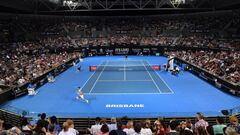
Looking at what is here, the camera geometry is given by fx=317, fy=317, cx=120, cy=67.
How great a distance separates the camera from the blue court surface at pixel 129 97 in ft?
73.7

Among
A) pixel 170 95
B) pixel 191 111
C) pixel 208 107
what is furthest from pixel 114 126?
pixel 170 95

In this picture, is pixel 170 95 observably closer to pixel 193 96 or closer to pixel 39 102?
pixel 193 96

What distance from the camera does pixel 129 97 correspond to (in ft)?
88.6

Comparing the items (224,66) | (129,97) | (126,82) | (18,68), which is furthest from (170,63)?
(18,68)

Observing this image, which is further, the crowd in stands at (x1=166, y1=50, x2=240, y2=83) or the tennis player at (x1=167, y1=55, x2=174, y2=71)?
the tennis player at (x1=167, y1=55, x2=174, y2=71)

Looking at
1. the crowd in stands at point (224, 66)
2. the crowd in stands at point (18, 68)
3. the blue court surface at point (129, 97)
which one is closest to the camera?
the blue court surface at point (129, 97)

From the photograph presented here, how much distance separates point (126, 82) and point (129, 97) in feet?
26.1

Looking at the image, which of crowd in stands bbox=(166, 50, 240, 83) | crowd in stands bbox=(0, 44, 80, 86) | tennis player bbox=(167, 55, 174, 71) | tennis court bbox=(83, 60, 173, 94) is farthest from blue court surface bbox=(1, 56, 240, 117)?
tennis player bbox=(167, 55, 174, 71)

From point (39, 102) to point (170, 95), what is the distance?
11.2 metres

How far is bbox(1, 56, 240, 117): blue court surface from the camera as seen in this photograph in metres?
22.5

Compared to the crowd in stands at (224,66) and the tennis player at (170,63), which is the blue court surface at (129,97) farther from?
the tennis player at (170,63)

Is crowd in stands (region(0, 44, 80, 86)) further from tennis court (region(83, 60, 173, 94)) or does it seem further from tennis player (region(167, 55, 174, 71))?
tennis player (region(167, 55, 174, 71))

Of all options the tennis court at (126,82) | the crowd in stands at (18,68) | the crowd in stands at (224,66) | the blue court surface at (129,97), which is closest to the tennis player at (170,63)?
the tennis court at (126,82)

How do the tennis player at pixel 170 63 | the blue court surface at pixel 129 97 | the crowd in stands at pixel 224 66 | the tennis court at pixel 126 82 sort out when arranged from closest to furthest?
the blue court surface at pixel 129 97, the crowd in stands at pixel 224 66, the tennis court at pixel 126 82, the tennis player at pixel 170 63
